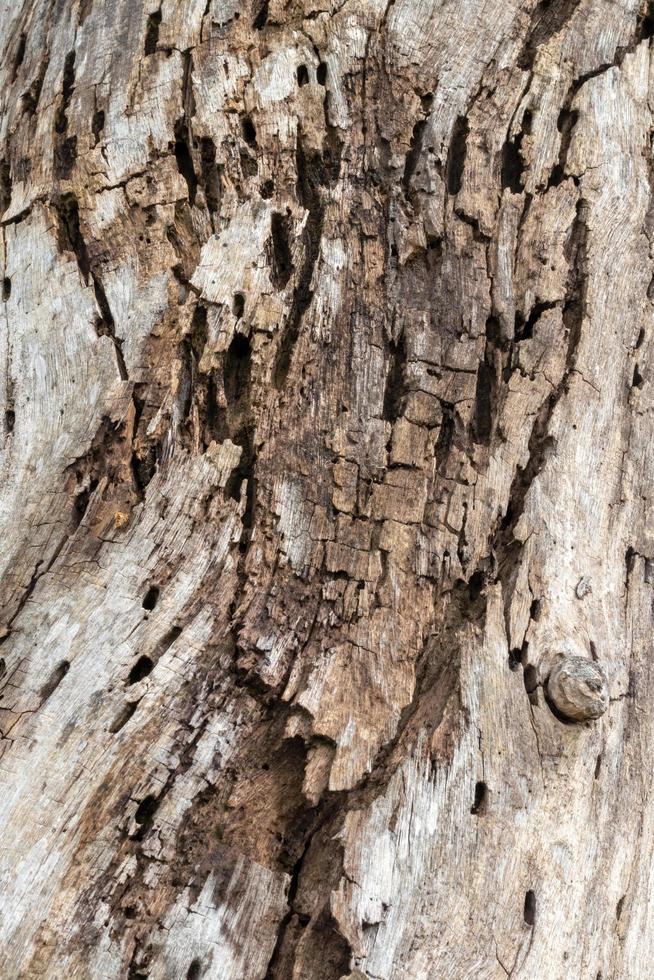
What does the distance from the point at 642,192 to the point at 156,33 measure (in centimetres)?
162

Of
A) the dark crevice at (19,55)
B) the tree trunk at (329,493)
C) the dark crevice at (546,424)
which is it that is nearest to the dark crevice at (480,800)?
the tree trunk at (329,493)

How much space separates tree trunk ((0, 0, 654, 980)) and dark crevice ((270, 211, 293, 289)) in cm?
1

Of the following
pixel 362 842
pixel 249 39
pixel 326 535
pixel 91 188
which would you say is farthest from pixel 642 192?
pixel 362 842

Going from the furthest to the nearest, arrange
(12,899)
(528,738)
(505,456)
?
(505,456)
(528,738)
(12,899)

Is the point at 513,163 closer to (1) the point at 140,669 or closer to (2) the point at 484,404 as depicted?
(2) the point at 484,404

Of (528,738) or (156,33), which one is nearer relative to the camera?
(528,738)

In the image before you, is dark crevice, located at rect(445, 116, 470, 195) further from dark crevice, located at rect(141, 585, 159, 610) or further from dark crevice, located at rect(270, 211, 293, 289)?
dark crevice, located at rect(141, 585, 159, 610)

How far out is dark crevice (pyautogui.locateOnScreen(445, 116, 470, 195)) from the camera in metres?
2.81

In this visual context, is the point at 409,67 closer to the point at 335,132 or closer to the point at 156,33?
the point at 335,132

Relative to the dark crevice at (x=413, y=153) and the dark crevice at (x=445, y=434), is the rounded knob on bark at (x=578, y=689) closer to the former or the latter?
the dark crevice at (x=445, y=434)

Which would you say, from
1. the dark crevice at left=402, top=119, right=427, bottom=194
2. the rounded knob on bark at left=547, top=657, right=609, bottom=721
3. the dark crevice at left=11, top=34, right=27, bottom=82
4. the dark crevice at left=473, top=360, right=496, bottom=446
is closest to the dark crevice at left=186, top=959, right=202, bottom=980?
the rounded knob on bark at left=547, top=657, right=609, bottom=721

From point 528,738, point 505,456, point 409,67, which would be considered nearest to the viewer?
point 528,738

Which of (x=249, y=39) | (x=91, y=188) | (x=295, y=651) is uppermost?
(x=249, y=39)

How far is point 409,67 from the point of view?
285cm
